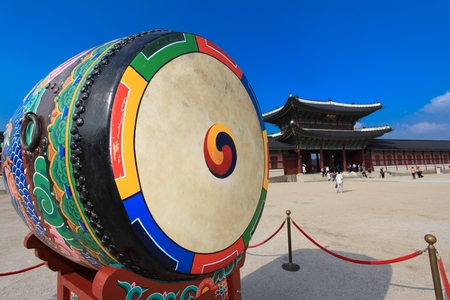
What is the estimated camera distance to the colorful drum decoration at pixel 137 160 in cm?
90

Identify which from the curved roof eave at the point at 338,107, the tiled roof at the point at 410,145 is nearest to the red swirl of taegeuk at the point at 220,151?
the curved roof eave at the point at 338,107

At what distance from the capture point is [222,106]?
1416 millimetres

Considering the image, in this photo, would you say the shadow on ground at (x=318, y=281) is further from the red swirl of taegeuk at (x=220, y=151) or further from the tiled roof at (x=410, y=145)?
the tiled roof at (x=410, y=145)

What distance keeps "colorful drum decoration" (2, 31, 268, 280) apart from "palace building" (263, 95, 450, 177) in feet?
68.6

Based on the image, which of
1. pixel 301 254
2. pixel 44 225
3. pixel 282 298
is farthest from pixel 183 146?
pixel 301 254

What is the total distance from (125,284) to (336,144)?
26780 mm

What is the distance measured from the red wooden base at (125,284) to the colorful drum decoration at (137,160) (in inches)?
2.6

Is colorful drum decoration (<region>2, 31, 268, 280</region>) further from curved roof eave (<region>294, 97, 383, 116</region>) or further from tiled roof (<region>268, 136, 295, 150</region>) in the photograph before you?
curved roof eave (<region>294, 97, 383, 116</region>)

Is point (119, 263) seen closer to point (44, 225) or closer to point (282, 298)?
point (44, 225)

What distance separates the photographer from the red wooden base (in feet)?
3.21

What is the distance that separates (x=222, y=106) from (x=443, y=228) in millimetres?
5600

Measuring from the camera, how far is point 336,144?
25031 millimetres

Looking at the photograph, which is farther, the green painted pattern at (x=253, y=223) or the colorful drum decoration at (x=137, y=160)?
the green painted pattern at (x=253, y=223)

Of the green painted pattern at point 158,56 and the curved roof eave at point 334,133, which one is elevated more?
the curved roof eave at point 334,133
